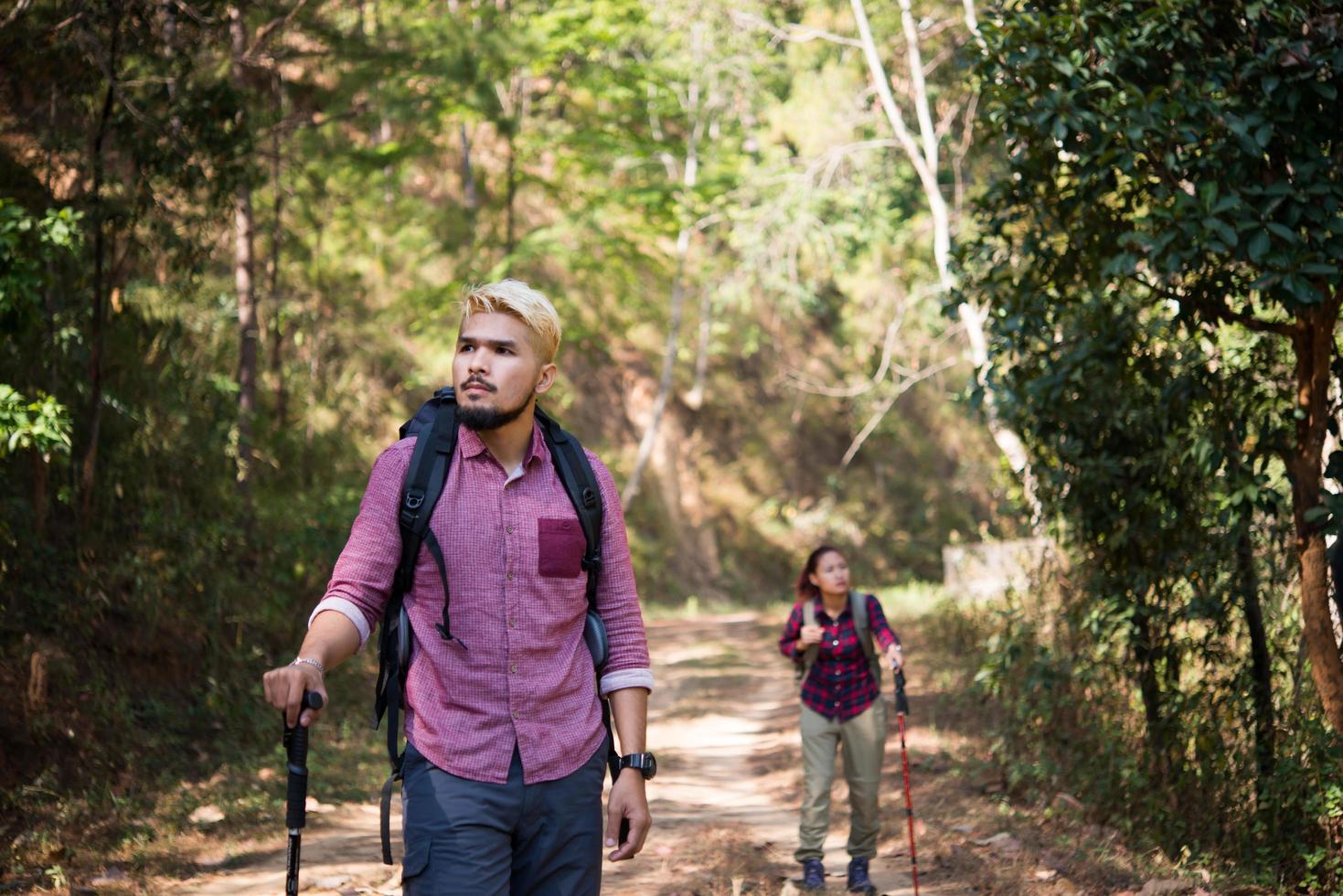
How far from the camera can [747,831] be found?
345 inches

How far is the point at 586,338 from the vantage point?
75.0 feet

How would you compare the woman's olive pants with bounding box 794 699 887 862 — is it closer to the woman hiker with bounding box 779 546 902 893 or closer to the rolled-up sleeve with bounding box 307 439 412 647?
the woman hiker with bounding box 779 546 902 893

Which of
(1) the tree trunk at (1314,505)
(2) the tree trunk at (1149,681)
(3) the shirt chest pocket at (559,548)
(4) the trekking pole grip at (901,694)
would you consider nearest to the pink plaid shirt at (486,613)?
(3) the shirt chest pocket at (559,548)

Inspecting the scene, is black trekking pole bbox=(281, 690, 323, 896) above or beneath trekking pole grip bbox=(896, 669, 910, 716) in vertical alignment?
above

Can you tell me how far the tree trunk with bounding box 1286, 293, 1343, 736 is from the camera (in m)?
6.46

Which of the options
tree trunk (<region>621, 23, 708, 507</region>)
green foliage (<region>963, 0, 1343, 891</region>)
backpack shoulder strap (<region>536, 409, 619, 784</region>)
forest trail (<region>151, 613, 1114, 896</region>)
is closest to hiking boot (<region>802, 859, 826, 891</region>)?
forest trail (<region>151, 613, 1114, 896</region>)

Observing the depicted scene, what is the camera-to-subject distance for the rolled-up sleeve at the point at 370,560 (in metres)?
2.97

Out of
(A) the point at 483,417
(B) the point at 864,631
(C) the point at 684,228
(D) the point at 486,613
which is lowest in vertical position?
(B) the point at 864,631

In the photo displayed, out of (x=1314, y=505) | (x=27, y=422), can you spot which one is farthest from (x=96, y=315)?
(x=1314, y=505)

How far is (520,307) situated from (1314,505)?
198 inches

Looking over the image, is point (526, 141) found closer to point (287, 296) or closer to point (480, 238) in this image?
point (480, 238)

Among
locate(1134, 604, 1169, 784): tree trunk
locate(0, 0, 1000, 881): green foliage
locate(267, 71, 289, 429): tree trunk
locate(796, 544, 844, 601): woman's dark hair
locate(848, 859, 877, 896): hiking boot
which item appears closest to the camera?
locate(848, 859, 877, 896): hiking boot

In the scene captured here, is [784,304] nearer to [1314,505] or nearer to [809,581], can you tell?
[809,581]

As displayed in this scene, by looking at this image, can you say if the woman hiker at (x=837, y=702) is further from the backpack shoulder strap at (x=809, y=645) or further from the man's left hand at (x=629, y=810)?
the man's left hand at (x=629, y=810)
